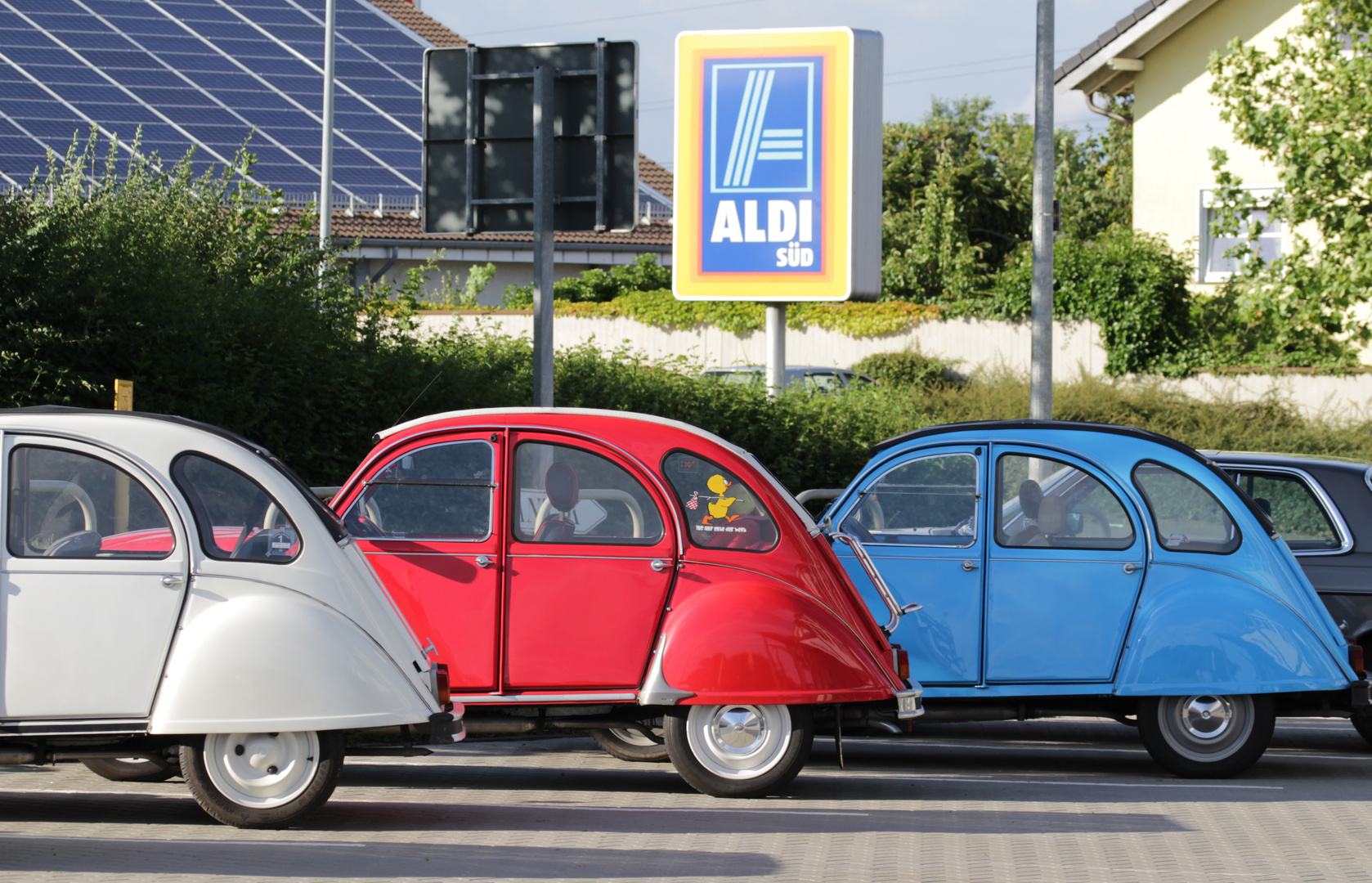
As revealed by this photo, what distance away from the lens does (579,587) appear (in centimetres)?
709

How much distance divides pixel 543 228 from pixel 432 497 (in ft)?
11.5

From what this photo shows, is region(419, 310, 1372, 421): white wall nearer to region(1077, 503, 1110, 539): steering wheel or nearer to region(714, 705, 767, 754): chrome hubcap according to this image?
region(1077, 503, 1110, 539): steering wheel

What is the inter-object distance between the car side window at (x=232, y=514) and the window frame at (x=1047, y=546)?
3920 mm

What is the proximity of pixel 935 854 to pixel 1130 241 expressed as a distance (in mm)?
22133

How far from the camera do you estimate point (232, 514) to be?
628cm

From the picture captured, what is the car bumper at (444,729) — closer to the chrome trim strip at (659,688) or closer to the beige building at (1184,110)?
the chrome trim strip at (659,688)

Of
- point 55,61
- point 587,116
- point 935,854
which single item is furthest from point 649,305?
point 935,854

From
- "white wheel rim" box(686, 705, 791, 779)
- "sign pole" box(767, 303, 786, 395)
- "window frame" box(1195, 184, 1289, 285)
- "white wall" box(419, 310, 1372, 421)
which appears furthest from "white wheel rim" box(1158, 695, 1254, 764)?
"window frame" box(1195, 184, 1289, 285)

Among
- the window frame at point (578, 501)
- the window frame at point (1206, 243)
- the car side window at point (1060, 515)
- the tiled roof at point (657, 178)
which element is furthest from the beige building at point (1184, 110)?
the window frame at point (578, 501)

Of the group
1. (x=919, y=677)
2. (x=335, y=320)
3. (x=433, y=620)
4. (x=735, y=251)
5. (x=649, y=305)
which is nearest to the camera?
(x=433, y=620)

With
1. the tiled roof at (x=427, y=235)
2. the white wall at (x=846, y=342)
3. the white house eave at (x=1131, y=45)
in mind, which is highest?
the white house eave at (x=1131, y=45)

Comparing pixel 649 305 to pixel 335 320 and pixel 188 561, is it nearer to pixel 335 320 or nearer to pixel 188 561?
pixel 335 320

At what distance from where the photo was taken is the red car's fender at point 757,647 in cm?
689

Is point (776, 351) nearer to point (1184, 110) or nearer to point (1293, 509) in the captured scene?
point (1293, 509)
